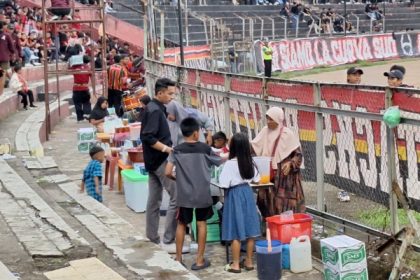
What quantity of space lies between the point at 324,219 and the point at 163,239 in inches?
68.1

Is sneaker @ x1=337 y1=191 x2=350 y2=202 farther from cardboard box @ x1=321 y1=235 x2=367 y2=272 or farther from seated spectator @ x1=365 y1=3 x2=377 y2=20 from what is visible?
seated spectator @ x1=365 y1=3 x2=377 y2=20

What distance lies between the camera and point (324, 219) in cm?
981

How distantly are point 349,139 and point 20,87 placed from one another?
14110mm

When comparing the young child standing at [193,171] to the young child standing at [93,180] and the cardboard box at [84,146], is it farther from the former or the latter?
the cardboard box at [84,146]

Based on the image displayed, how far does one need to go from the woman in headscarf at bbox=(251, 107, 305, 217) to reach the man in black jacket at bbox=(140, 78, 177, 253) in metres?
0.97

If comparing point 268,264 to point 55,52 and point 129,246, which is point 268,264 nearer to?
point 129,246

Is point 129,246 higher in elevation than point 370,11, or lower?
lower

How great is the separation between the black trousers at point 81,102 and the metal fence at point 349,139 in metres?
10.6

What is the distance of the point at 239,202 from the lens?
9023 mm

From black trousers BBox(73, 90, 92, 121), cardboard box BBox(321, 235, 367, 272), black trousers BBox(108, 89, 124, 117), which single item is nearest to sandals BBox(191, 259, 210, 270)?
cardboard box BBox(321, 235, 367, 272)

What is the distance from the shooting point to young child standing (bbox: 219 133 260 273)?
8992 millimetres

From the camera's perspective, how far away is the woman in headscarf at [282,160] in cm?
949

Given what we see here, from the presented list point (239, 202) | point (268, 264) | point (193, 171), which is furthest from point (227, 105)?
point (268, 264)

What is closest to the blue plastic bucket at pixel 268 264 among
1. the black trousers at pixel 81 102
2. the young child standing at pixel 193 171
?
the young child standing at pixel 193 171
